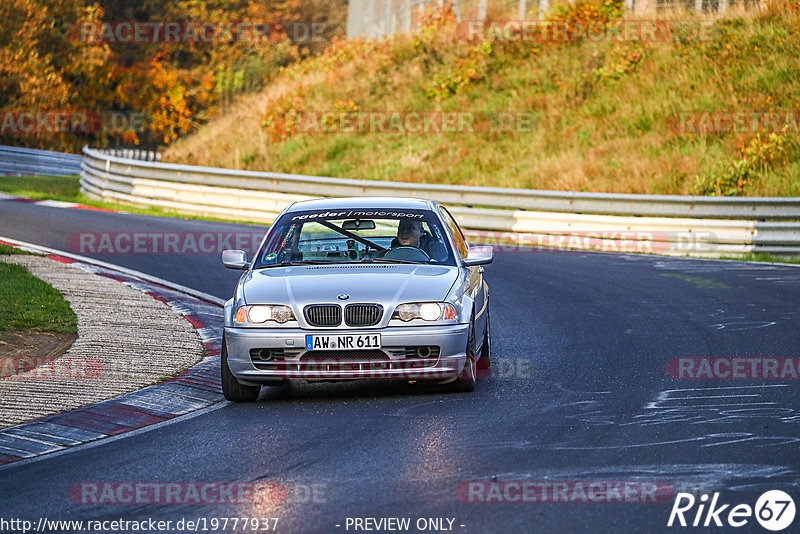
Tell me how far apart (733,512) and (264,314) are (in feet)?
14.1

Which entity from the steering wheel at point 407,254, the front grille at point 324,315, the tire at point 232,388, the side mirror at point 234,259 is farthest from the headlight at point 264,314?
the steering wheel at point 407,254

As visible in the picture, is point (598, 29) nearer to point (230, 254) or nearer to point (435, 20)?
point (435, 20)

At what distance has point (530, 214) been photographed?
22422mm

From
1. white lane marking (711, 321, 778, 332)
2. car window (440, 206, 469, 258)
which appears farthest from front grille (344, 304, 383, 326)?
white lane marking (711, 321, 778, 332)

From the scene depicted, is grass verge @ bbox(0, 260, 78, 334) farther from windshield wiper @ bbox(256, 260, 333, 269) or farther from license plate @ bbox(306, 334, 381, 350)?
license plate @ bbox(306, 334, 381, 350)

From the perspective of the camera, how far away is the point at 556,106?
3092cm

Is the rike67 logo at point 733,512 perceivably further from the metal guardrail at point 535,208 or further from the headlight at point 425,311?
the metal guardrail at point 535,208

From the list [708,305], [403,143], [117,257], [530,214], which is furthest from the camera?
[403,143]

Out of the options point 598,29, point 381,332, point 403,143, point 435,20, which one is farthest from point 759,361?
point 435,20

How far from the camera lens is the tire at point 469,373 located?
9.08 metres

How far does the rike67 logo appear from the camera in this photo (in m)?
5.52

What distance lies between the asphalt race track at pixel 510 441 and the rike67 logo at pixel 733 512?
0.18 ft

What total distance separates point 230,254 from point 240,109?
29451 millimetres

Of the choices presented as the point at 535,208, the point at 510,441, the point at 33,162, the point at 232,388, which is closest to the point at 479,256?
the point at 232,388
